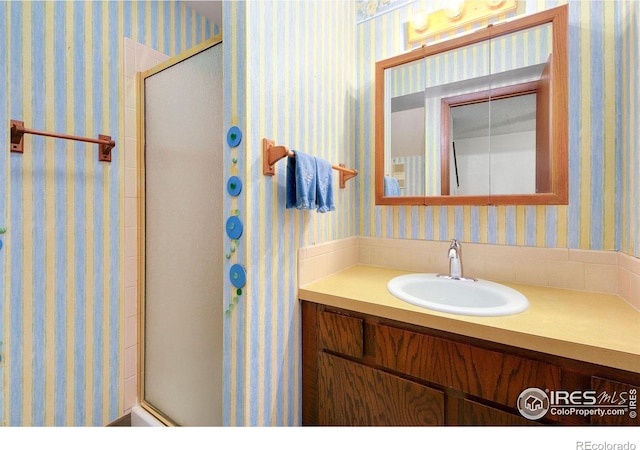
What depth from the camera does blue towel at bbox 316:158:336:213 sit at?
3.43 ft

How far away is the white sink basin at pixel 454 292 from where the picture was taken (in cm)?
94

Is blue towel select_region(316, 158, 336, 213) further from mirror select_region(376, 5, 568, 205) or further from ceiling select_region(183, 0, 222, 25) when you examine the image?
ceiling select_region(183, 0, 222, 25)

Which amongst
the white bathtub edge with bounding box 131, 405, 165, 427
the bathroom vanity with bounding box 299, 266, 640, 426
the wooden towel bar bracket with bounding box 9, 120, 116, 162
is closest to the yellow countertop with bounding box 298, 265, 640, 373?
the bathroom vanity with bounding box 299, 266, 640, 426

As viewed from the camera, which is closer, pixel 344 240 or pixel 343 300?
pixel 343 300

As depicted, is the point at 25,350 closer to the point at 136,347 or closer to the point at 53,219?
the point at 136,347

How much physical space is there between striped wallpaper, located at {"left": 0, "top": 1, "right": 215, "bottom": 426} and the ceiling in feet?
1.09

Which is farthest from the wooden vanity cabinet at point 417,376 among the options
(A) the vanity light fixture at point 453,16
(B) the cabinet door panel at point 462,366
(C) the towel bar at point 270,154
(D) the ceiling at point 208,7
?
(D) the ceiling at point 208,7

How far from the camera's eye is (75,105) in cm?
118

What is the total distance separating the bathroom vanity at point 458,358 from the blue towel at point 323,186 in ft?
1.11

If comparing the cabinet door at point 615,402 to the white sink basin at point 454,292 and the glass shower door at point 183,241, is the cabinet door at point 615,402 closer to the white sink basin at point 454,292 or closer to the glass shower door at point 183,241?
the white sink basin at point 454,292

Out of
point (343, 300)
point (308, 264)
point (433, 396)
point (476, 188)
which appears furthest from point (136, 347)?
point (476, 188)

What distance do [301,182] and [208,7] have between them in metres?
1.51

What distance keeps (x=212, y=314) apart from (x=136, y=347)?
0.66m

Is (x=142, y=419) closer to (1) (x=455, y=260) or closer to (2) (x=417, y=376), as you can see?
(2) (x=417, y=376)
